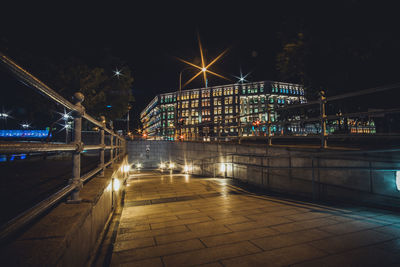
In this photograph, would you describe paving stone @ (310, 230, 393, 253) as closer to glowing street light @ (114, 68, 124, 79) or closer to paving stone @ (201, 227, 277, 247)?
paving stone @ (201, 227, 277, 247)

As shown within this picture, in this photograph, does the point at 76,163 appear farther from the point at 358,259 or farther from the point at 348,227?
the point at 348,227

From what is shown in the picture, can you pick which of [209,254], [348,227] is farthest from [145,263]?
[348,227]

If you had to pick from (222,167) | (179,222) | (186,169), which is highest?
(222,167)

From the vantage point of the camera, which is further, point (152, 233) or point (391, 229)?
point (152, 233)

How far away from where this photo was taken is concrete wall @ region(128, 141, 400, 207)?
4.21 meters

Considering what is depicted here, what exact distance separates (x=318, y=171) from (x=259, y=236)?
326 centimetres

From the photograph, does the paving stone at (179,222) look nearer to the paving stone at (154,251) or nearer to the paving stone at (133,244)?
the paving stone at (133,244)

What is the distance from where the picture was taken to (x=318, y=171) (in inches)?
216

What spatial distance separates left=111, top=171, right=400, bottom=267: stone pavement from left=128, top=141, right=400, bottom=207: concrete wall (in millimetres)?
481

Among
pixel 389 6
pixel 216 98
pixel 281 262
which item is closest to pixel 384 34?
pixel 389 6

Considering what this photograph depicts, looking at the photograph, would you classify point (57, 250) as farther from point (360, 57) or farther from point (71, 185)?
point (360, 57)

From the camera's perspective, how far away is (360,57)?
8.09m

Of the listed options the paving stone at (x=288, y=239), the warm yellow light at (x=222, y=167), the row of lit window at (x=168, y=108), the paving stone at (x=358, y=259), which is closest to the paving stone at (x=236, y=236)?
the paving stone at (x=288, y=239)

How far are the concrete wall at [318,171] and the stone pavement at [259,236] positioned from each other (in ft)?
1.58
